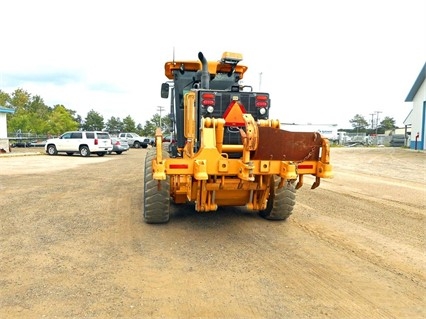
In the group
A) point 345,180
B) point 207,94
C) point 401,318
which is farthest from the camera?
point 345,180

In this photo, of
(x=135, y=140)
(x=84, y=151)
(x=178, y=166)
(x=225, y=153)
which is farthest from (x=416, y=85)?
(x=178, y=166)

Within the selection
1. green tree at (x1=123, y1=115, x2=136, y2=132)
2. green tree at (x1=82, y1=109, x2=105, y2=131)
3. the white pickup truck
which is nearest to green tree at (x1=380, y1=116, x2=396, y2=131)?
green tree at (x1=123, y1=115, x2=136, y2=132)

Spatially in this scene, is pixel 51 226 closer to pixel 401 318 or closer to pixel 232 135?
pixel 232 135

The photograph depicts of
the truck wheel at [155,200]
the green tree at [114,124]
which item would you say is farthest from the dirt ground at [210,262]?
the green tree at [114,124]

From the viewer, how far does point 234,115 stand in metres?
5.87

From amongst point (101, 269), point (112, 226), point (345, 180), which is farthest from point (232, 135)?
point (345, 180)

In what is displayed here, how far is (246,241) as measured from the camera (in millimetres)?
5219

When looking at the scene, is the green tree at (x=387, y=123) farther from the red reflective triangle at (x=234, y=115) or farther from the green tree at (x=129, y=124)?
the red reflective triangle at (x=234, y=115)

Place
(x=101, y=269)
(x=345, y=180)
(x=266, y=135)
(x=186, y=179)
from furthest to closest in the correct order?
(x=345, y=180)
(x=186, y=179)
(x=266, y=135)
(x=101, y=269)

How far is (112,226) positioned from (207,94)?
8.87 ft

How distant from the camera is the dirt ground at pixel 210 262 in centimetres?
334

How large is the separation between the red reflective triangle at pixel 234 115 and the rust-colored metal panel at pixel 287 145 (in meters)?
1.08

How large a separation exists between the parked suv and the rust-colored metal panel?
21.5 m

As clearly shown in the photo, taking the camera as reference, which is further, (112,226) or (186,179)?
(112,226)
